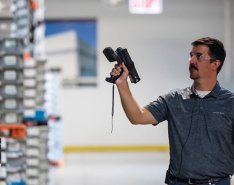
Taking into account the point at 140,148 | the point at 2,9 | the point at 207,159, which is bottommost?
the point at 140,148

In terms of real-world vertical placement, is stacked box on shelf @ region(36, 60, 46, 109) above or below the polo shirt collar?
below

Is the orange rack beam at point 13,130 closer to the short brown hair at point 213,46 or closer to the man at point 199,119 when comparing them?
the man at point 199,119

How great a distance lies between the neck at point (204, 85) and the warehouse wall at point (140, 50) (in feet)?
41.9

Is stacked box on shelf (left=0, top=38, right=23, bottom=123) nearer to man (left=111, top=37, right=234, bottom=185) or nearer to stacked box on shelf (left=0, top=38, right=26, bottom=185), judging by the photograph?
stacked box on shelf (left=0, top=38, right=26, bottom=185)

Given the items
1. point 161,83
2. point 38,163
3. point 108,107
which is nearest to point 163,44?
point 161,83

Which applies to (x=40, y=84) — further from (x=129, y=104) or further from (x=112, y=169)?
(x=112, y=169)

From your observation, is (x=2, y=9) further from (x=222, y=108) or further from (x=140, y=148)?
(x=140, y=148)

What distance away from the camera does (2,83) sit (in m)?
6.23

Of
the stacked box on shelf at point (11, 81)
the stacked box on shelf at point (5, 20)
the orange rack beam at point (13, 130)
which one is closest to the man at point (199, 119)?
the orange rack beam at point (13, 130)

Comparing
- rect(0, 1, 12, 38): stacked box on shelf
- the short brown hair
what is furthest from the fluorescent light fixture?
the short brown hair

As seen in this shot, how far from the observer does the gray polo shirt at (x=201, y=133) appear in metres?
3.57

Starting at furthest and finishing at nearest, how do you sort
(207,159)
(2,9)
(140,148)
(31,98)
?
(140,148) → (31,98) → (2,9) → (207,159)

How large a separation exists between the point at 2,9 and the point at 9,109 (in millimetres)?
1081

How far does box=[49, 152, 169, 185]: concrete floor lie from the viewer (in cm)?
1005
